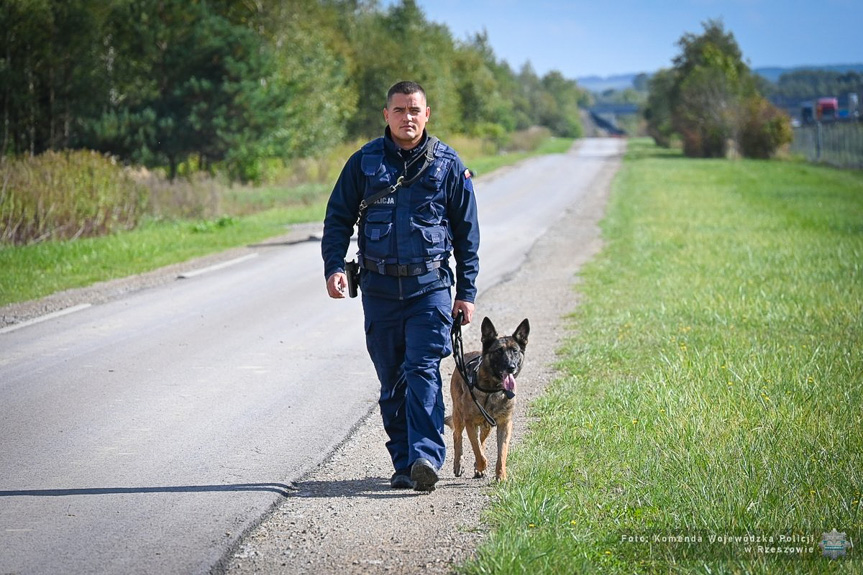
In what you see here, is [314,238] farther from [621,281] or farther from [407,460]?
[407,460]

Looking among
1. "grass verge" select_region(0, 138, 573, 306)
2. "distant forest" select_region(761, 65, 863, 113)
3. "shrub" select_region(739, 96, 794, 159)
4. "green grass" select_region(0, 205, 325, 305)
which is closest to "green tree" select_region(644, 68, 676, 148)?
"shrub" select_region(739, 96, 794, 159)

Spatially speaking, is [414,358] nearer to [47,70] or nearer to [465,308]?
[465,308]

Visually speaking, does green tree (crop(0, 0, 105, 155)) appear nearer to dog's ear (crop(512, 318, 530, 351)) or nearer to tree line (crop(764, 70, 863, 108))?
dog's ear (crop(512, 318, 530, 351))

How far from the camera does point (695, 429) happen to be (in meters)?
6.85

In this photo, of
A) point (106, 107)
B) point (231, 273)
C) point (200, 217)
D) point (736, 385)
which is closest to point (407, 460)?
point (736, 385)

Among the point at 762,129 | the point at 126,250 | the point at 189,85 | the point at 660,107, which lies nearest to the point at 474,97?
the point at 660,107

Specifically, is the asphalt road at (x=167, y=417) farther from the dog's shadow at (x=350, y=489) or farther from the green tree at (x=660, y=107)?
the green tree at (x=660, y=107)

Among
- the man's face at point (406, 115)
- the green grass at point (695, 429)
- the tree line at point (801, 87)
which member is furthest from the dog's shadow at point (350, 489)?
the tree line at point (801, 87)

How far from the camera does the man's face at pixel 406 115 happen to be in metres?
5.73

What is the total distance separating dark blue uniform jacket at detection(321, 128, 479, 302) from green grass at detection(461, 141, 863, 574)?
1.28 metres

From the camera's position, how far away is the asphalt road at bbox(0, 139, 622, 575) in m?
5.23

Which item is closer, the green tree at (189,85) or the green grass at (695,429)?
the green grass at (695,429)

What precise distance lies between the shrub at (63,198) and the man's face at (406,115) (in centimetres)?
1507

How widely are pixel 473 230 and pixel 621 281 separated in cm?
925
